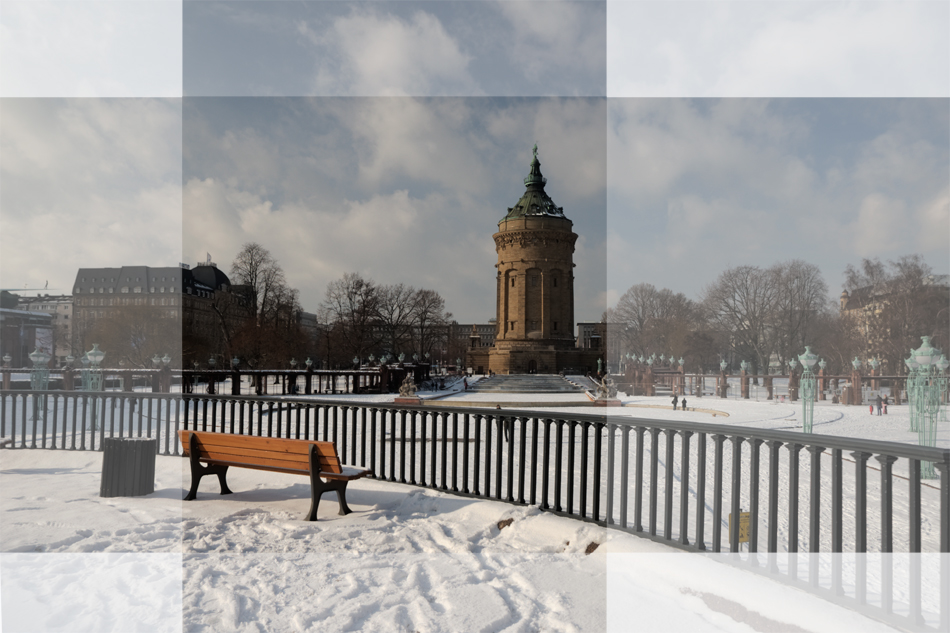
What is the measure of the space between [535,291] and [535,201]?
1250cm

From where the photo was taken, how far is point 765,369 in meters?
57.3

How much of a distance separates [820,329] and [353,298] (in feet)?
145

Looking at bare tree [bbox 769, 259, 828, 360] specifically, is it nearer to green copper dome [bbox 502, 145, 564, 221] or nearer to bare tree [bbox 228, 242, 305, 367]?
green copper dome [bbox 502, 145, 564, 221]

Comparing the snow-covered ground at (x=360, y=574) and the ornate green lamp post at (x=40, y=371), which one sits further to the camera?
the ornate green lamp post at (x=40, y=371)

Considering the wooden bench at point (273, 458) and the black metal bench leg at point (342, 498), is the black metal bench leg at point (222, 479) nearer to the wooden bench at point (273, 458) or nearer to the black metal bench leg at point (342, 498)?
the wooden bench at point (273, 458)

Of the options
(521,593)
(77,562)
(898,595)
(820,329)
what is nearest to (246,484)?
(77,562)

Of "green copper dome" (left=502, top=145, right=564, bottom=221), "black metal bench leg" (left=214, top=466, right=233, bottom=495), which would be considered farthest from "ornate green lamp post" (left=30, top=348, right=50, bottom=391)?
"green copper dome" (left=502, top=145, right=564, bottom=221)

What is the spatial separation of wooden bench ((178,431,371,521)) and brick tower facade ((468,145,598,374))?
6450 centimetres

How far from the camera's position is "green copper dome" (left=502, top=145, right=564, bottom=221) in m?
76.0

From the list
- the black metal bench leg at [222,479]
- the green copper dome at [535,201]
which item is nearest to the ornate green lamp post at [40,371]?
the black metal bench leg at [222,479]

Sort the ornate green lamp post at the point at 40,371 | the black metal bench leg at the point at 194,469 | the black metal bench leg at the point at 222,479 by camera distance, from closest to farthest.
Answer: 1. the black metal bench leg at the point at 194,469
2. the black metal bench leg at the point at 222,479
3. the ornate green lamp post at the point at 40,371

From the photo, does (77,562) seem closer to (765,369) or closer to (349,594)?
(349,594)

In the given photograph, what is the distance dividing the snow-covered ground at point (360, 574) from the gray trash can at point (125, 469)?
0.23 metres

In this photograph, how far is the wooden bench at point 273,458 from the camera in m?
5.50
